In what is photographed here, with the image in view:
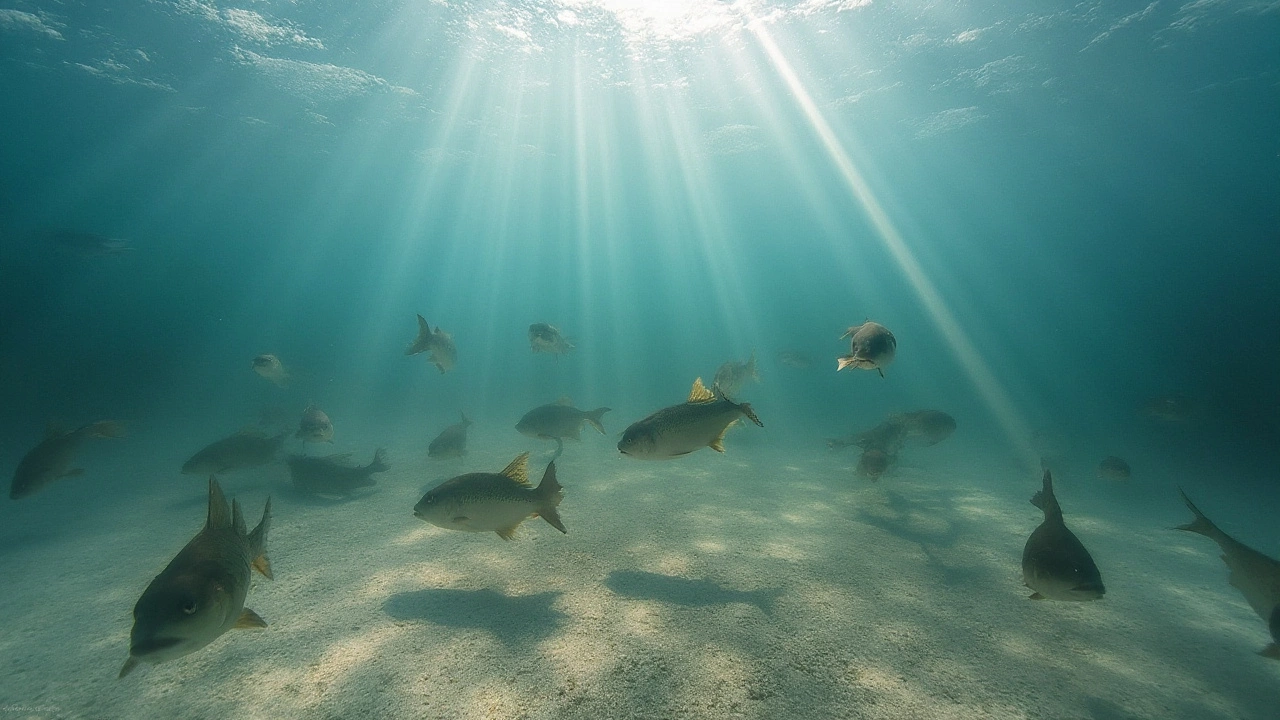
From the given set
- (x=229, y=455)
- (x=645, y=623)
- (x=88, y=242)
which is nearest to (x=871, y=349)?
(x=645, y=623)

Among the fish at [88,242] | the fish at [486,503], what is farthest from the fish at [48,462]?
the fish at [88,242]

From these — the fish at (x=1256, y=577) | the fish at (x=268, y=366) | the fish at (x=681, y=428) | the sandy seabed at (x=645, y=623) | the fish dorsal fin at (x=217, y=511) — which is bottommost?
the sandy seabed at (x=645, y=623)

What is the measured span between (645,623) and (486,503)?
181 centimetres

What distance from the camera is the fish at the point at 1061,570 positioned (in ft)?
9.64

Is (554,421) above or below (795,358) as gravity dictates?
below

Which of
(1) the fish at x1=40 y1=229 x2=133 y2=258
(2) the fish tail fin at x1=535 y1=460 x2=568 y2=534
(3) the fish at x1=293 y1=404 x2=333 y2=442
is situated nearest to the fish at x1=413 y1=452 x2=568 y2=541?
(2) the fish tail fin at x1=535 y1=460 x2=568 y2=534

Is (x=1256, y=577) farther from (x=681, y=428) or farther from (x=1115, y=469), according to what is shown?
(x=1115, y=469)

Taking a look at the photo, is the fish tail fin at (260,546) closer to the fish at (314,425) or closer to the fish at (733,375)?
the fish at (314,425)

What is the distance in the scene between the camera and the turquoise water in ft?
13.4

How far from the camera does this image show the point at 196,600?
2.14 m

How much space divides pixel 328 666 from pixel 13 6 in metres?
27.2

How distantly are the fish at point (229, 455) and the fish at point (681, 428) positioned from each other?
321 inches

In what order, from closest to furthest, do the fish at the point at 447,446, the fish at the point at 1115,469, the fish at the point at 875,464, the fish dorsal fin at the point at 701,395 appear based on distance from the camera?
the fish dorsal fin at the point at 701,395 < the fish at the point at 875,464 < the fish at the point at 1115,469 < the fish at the point at 447,446

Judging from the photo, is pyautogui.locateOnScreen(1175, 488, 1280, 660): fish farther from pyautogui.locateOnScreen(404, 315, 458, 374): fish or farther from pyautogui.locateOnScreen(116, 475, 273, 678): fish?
pyautogui.locateOnScreen(404, 315, 458, 374): fish
